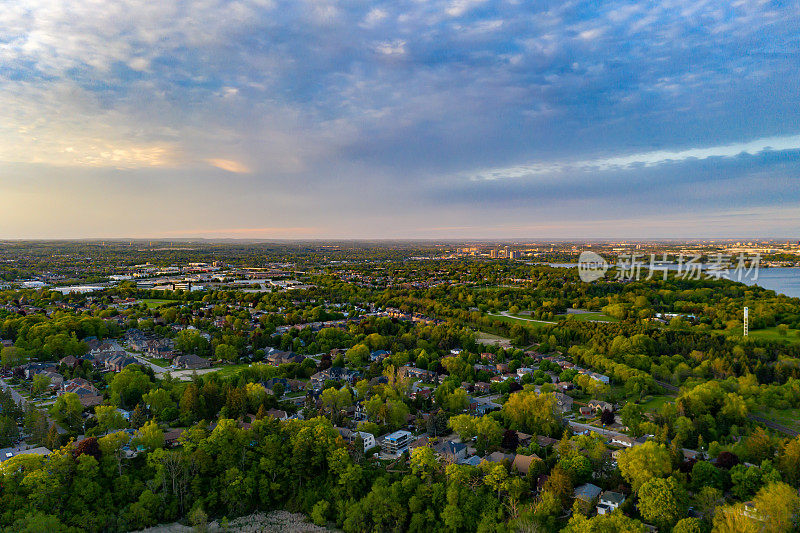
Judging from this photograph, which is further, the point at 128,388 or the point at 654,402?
the point at 654,402

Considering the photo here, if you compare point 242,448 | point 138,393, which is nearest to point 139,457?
point 242,448

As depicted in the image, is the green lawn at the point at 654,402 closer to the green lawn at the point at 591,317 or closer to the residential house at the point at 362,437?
the residential house at the point at 362,437

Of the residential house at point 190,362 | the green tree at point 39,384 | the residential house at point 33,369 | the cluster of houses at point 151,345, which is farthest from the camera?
the cluster of houses at point 151,345

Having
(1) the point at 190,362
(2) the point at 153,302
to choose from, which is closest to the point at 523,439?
(1) the point at 190,362

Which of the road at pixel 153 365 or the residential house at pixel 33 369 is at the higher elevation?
the residential house at pixel 33 369

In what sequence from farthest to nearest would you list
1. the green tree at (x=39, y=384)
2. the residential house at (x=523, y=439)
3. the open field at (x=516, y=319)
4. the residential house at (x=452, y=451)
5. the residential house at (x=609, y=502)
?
the open field at (x=516, y=319) → the green tree at (x=39, y=384) → the residential house at (x=523, y=439) → the residential house at (x=452, y=451) → the residential house at (x=609, y=502)

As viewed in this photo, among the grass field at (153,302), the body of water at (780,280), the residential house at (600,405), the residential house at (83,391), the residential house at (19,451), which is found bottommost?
the residential house at (600,405)

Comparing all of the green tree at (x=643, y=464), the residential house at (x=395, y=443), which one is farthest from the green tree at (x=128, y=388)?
the green tree at (x=643, y=464)

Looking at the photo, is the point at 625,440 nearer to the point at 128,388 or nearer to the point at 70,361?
the point at 128,388

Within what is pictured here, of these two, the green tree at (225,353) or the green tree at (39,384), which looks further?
the green tree at (225,353)

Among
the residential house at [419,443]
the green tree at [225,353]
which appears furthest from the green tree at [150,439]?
the green tree at [225,353]
